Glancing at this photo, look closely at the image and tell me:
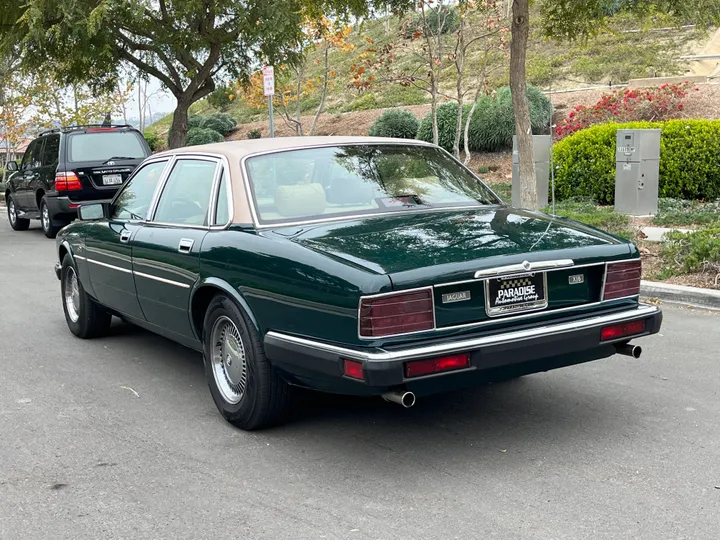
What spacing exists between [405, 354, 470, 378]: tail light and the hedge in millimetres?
10990

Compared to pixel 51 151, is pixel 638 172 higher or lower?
lower

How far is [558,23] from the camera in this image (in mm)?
12578

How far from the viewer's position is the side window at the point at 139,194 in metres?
6.58

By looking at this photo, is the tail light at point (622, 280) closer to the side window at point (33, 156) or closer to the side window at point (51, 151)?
the side window at point (51, 151)

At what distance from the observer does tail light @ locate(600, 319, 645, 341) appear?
4781 mm

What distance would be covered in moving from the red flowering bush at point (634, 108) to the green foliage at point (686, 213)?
18.8 ft

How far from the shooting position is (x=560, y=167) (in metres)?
15.5

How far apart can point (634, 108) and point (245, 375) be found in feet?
53.3

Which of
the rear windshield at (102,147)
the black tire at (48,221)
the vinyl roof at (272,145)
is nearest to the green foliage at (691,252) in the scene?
the vinyl roof at (272,145)

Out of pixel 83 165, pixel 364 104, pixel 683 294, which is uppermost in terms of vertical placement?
pixel 364 104

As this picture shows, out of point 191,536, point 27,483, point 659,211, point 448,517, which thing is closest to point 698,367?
point 448,517

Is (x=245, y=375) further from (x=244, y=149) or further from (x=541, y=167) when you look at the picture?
(x=541, y=167)

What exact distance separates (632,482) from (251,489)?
1.78 metres

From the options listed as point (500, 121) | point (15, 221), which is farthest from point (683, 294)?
point (15, 221)
